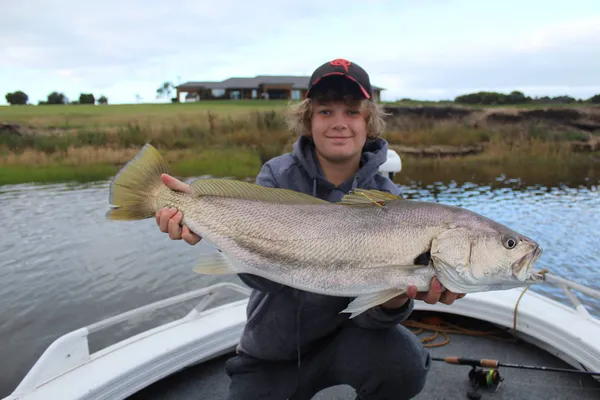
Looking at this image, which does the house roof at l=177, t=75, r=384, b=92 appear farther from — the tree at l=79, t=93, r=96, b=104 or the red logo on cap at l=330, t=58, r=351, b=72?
the red logo on cap at l=330, t=58, r=351, b=72

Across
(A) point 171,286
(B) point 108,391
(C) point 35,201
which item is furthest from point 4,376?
(C) point 35,201

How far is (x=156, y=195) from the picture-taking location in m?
2.83

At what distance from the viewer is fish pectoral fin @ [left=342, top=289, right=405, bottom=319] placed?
8.02 feet

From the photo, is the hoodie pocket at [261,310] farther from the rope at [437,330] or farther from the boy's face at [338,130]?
the rope at [437,330]

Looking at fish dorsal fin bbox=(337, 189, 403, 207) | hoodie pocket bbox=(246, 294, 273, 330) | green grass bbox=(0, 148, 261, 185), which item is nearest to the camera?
fish dorsal fin bbox=(337, 189, 403, 207)

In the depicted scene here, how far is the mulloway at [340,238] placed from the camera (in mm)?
2404

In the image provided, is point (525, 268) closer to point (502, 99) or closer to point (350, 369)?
point (350, 369)

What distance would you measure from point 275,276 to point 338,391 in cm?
208

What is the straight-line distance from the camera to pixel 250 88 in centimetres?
8612

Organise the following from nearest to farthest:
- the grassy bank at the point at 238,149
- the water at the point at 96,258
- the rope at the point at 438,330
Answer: the rope at the point at 438,330 < the water at the point at 96,258 < the grassy bank at the point at 238,149

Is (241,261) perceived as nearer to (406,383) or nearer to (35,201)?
(406,383)

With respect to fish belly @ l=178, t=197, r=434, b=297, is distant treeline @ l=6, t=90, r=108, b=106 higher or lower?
higher

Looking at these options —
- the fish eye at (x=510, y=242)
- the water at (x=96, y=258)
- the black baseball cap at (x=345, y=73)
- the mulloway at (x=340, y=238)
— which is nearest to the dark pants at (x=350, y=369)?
the mulloway at (x=340, y=238)

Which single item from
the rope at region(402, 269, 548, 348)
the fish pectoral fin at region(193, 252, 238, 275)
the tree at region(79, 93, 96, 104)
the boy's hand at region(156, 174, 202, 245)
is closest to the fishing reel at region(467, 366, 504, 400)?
the rope at region(402, 269, 548, 348)
